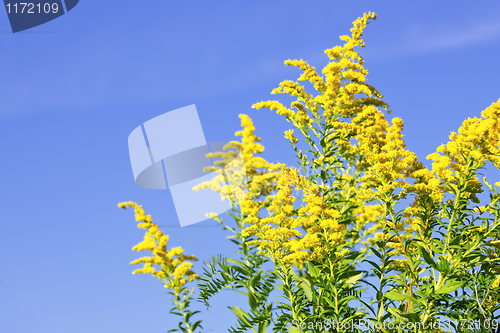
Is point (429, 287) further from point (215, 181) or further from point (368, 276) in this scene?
point (215, 181)

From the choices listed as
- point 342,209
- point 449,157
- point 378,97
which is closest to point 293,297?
point 342,209

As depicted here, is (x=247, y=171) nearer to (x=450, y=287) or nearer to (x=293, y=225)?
(x=293, y=225)

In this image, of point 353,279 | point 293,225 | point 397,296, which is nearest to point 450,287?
point 397,296

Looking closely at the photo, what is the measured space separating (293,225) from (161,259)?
4.31 feet

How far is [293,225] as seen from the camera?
468 centimetres

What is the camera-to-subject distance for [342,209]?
207 inches

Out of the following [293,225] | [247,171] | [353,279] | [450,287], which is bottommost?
[450,287]

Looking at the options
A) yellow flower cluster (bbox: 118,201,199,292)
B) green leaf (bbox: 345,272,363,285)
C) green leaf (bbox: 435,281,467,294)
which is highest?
yellow flower cluster (bbox: 118,201,199,292)

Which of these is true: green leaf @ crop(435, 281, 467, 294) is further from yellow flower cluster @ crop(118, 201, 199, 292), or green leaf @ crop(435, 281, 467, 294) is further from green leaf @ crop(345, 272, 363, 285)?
yellow flower cluster @ crop(118, 201, 199, 292)

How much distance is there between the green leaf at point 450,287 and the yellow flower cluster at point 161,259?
7.72ft

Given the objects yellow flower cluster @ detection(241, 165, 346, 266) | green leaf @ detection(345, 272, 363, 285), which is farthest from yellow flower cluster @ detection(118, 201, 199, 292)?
green leaf @ detection(345, 272, 363, 285)

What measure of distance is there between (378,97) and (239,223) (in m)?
2.37

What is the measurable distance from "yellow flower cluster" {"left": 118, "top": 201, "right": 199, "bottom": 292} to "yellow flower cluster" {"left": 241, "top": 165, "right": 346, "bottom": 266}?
0.81 meters

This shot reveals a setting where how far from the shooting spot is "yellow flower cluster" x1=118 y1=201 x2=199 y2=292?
167 inches
